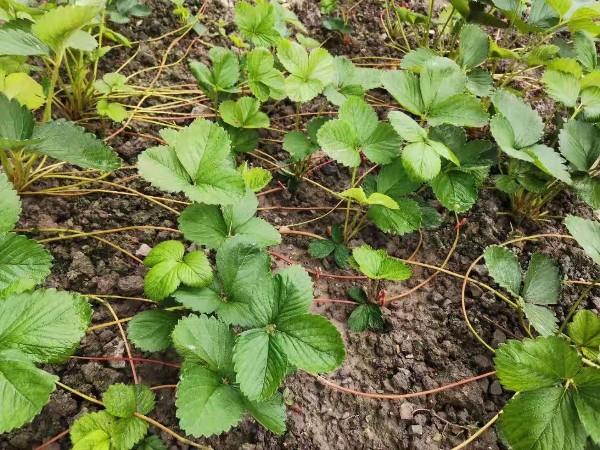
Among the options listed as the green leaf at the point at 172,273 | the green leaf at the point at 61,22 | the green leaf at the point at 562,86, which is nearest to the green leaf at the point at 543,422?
the green leaf at the point at 172,273

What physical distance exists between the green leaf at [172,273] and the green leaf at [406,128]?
0.60 metres

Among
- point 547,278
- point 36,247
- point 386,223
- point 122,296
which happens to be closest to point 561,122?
point 547,278

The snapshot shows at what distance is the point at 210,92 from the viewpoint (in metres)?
1.55

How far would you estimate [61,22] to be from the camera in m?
1.08

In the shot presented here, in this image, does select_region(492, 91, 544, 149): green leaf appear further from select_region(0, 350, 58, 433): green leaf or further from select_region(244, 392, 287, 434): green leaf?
A: select_region(0, 350, 58, 433): green leaf

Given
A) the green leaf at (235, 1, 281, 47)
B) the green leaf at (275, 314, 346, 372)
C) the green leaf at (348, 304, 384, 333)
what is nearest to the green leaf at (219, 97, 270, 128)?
the green leaf at (235, 1, 281, 47)

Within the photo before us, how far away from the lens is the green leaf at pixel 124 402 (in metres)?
0.95

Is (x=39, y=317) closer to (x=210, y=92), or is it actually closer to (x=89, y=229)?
(x=89, y=229)

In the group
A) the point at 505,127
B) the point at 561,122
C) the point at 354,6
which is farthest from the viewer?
the point at 354,6

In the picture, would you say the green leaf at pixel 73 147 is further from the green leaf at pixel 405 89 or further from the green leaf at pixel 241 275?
the green leaf at pixel 405 89

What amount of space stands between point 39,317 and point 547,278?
1177 millimetres

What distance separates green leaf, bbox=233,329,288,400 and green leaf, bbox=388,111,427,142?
0.63m

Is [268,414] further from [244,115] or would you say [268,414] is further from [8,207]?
[244,115]

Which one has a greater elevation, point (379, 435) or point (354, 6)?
point (354, 6)
